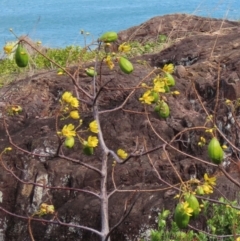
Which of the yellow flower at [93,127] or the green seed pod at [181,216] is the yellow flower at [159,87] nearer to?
the yellow flower at [93,127]

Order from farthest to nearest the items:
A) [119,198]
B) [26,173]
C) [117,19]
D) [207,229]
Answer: [117,19], [26,173], [119,198], [207,229]

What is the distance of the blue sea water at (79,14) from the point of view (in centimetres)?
1355

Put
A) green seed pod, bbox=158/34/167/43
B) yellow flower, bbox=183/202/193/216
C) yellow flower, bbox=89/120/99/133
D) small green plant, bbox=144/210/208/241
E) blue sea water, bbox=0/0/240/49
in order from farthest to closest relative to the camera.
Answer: blue sea water, bbox=0/0/240/49 → green seed pod, bbox=158/34/167/43 → small green plant, bbox=144/210/208/241 → yellow flower, bbox=89/120/99/133 → yellow flower, bbox=183/202/193/216

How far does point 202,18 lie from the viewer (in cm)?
943

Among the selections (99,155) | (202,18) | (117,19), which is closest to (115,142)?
(99,155)

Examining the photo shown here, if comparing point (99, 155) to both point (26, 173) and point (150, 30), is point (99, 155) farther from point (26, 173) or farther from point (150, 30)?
point (150, 30)

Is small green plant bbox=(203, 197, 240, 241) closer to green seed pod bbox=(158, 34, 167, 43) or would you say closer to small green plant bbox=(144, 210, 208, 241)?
small green plant bbox=(144, 210, 208, 241)

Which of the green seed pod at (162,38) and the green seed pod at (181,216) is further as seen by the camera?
the green seed pod at (162,38)

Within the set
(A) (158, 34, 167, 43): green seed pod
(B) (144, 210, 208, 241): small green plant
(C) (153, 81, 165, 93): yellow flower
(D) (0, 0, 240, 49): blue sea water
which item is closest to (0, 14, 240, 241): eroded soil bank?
(B) (144, 210, 208, 241): small green plant

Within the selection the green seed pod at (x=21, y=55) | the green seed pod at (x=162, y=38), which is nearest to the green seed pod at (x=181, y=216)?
the green seed pod at (x=21, y=55)

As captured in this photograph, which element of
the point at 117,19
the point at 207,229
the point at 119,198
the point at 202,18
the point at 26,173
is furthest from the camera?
the point at 117,19

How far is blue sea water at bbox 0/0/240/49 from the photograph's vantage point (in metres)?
13.5

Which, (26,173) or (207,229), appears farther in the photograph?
(26,173)

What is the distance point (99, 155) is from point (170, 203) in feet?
2.86
